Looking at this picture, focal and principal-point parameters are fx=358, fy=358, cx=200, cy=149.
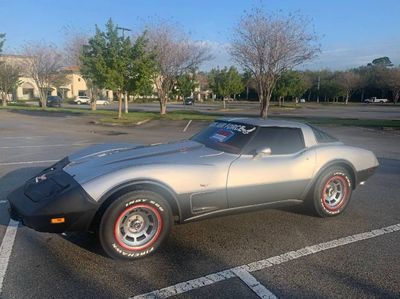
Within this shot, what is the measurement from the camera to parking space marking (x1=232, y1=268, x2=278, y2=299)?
2.96 meters

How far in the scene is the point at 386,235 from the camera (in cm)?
423

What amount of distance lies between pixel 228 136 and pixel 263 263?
5.36ft

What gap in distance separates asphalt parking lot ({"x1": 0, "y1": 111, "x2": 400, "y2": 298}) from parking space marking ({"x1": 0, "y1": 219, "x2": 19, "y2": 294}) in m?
0.01

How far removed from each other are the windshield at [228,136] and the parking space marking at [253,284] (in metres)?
1.42

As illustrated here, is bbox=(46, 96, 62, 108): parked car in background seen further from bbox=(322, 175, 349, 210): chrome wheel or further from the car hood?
bbox=(322, 175, 349, 210): chrome wheel

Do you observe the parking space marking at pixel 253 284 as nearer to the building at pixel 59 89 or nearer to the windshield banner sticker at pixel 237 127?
the windshield banner sticker at pixel 237 127

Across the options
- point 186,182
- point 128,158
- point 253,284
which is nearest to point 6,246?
point 128,158

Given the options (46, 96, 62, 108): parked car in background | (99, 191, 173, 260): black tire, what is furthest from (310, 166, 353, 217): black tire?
(46, 96, 62, 108): parked car in background

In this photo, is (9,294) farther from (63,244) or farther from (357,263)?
(357,263)

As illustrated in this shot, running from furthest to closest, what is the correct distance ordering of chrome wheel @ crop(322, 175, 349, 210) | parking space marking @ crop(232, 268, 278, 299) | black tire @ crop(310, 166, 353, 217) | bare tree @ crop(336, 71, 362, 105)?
1. bare tree @ crop(336, 71, 362, 105)
2. chrome wheel @ crop(322, 175, 349, 210)
3. black tire @ crop(310, 166, 353, 217)
4. parking space marking @ crop(232, 268, 278, 299)

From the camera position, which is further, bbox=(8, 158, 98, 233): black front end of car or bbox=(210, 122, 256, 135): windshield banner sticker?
bbox=(210, 122, 256, 135): windshield banner sticker

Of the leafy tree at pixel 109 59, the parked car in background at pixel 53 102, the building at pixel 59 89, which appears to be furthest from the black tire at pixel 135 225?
the building at pixel 59 89

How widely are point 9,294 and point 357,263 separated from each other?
316cm

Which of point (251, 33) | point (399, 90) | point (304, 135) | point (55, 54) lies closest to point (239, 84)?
point (251, 33)
